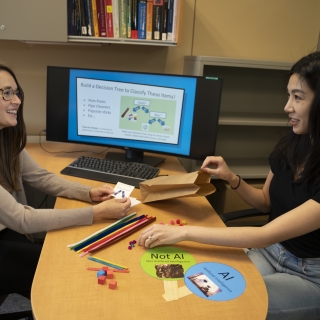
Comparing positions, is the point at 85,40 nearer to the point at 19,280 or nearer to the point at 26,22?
the point at 26,22

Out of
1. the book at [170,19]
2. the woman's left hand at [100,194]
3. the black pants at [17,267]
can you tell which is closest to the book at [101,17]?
the book at [170,19]

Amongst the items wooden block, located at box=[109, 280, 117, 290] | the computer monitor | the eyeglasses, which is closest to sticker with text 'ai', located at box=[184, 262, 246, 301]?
wooden block, located at box=[109, 280, 117, 290]

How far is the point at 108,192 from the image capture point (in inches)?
55.6

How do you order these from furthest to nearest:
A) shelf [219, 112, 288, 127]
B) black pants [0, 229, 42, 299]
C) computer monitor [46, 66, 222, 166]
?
shelf [219, 112, 288, 127], computer monitor [46, 66, 222, 166], black pants [0, 229, 42, 299]

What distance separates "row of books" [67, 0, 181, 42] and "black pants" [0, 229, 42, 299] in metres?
1.14

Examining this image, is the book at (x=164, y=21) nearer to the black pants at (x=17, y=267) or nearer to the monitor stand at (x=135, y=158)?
the monitor stand at (x=135, y=158)

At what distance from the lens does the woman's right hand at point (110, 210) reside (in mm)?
1240

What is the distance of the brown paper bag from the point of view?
4.33 feet

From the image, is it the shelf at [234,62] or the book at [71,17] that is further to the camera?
the shelf at [234,62]

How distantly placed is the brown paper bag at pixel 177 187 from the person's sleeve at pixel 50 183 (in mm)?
252

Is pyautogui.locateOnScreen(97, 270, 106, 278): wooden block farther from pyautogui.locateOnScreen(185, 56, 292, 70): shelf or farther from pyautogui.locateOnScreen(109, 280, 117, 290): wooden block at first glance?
pyautogui.locateOnScreen(185, 56, 292, 70): shelf

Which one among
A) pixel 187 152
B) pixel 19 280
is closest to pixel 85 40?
pixel 187 152

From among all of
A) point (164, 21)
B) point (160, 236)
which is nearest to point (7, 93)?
point (160, 236)

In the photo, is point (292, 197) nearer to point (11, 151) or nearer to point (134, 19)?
point (11, 151)
